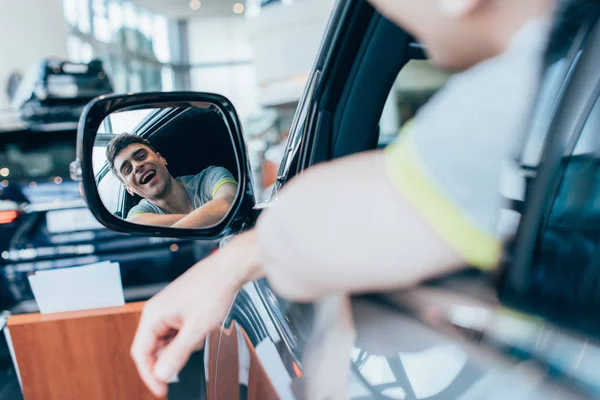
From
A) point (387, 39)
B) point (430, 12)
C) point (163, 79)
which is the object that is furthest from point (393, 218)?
point (163, 79)

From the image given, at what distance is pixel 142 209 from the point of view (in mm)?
925

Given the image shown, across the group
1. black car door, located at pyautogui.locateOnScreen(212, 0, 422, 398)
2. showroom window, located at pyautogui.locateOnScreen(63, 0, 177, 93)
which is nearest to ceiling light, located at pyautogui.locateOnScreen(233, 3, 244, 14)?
showroom window, located at pyautogui.locateOnScreen(63, 0, 177, 93)

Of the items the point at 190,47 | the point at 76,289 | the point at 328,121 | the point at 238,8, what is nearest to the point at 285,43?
the point at 238,8

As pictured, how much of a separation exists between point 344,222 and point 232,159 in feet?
2.35

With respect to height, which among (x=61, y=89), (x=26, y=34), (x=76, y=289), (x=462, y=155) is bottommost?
(x=76, y=289)

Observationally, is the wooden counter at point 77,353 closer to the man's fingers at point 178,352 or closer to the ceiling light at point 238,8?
the man's fingers at point 178,352

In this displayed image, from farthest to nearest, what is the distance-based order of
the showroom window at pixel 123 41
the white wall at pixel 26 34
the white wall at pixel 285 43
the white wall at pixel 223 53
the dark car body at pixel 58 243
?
the white wall at pixel 223 53, the white wall at pixel 285 43, the showroom window at pixel 123 41, the white wall at pixel 26 34, the dark car body at pixel 58 243

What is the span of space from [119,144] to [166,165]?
102 mm

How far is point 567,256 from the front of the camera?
47 cm

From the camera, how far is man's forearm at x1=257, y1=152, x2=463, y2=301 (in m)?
0.32

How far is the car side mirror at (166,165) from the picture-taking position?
905 mm

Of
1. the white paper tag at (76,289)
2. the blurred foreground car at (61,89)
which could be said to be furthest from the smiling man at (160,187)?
the blurred foreground car at (61,89)

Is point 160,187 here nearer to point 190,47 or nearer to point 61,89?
point 61,89

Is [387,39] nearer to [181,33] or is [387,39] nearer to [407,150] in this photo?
[407,150]
